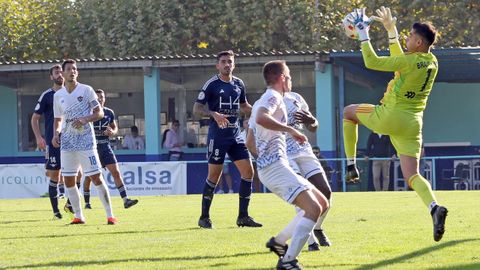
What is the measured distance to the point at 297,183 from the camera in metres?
9.73

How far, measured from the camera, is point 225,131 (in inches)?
596

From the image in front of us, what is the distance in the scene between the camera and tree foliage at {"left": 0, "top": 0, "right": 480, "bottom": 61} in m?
44.1

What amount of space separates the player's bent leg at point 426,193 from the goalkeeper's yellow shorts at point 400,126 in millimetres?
93

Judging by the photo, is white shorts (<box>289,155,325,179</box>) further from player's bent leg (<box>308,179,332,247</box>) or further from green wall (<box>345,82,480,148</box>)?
green wall (<box>345,82,480,148</box>)

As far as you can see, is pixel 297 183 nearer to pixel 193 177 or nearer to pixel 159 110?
pixel 193 177

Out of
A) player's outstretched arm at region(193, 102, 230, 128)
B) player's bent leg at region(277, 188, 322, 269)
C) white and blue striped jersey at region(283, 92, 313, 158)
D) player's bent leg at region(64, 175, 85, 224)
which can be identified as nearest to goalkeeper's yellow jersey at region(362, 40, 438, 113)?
white and blue striped jersey at region(283, 92, 313, 158)

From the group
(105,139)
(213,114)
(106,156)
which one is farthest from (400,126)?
(105,139)

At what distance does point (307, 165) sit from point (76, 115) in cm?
469

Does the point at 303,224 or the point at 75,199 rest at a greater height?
the point at 303,224

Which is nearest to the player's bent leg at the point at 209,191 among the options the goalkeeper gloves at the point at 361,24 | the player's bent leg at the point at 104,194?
the player's bent leg at the point at 104,194

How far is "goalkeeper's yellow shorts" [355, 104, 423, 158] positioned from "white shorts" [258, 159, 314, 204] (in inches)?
71.9

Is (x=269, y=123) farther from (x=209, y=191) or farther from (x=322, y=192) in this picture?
(x=209, y=191)

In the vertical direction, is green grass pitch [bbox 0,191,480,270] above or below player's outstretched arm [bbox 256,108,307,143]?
below

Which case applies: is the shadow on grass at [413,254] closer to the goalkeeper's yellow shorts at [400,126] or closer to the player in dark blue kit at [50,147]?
the goalkeeper's yellow shorts at [400,126]
